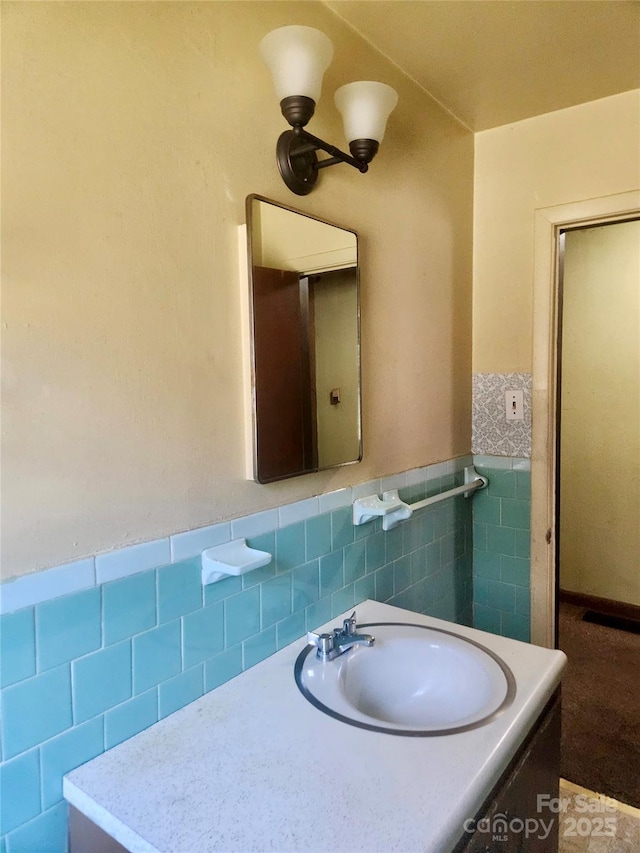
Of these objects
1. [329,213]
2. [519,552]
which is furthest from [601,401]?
[329,213]

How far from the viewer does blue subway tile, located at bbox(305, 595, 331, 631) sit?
133cm

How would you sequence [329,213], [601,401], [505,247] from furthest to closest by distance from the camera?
[601,401] → [505,247] → [329,213]

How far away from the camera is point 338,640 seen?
1.22 m

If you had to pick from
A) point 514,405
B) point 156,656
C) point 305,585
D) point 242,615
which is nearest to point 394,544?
point 305,585

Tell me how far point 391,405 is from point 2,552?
1103 millimetres

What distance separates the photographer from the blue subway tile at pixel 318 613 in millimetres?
1334

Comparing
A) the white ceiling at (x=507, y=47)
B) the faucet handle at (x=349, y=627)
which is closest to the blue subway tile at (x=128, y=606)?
the faucet handle at (x=349, y=627)

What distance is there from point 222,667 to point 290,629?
0.21 metres

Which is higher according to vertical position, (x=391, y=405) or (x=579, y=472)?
(x=391, y=405)

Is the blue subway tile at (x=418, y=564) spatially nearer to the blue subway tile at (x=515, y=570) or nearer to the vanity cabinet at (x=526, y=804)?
the blue subway tile at (x=515, y=570)

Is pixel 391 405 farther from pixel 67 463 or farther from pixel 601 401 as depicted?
pixel 601 401

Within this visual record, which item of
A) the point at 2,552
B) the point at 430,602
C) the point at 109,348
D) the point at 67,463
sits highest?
the point at 109,348

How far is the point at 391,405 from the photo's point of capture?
5.36 ft

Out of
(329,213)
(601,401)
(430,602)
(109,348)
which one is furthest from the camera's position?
(601,401)
